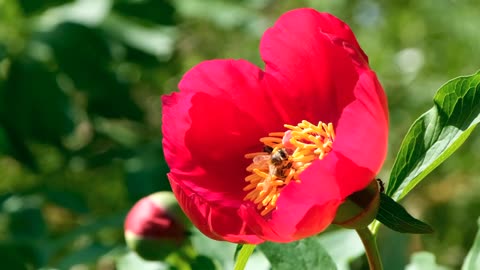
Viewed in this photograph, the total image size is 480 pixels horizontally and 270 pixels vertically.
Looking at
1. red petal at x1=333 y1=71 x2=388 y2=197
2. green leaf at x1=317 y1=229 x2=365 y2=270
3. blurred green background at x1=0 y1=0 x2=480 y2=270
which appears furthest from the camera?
blurred green background at x1=0 y1=0 x2=480 y2=270

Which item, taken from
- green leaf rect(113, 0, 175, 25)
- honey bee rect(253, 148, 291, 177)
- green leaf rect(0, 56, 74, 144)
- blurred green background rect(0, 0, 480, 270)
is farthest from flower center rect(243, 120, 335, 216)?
green leaf rect(113, 0, 175, 25)

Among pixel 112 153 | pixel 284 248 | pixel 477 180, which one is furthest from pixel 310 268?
pixel 477 180

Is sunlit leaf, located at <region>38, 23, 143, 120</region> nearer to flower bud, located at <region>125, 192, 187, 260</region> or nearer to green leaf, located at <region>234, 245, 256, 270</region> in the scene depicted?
flower bud, located at <region>125, 192, 187, 260</region>

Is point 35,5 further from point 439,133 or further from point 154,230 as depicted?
point 439,133

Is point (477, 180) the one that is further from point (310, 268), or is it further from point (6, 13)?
point (310, 268)

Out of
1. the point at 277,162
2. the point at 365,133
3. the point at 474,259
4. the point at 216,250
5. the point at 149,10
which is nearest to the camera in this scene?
the point at 365,133

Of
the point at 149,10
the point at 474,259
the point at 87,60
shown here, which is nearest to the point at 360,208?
the point at 474,259
